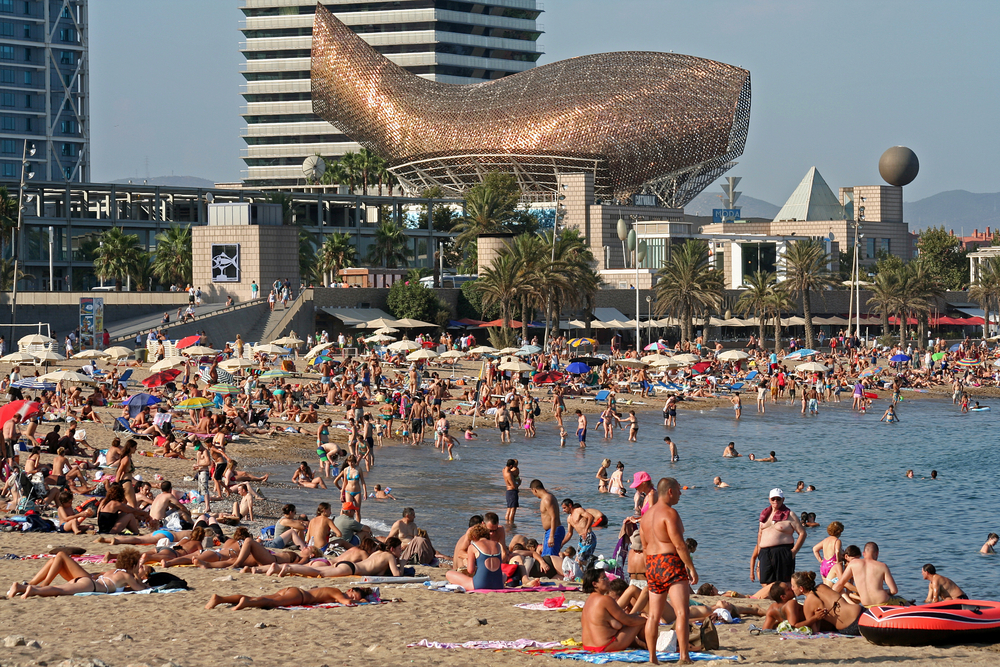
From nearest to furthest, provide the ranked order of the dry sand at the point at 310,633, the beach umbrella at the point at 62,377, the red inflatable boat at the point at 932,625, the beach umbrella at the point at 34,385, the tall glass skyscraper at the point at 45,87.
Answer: the dry sand at the point at 310,633, the red inflatable boat at the point at 932,625, the beach umbrella at the point at 34,385, the beach umbrella at the point at 62,377, the tall glass skyscraper at the point at 45,87

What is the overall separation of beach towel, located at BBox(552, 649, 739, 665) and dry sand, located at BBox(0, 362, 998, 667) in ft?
0.60

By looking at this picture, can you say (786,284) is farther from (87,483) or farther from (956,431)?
(87,483)

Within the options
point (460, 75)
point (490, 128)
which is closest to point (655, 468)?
point (490, 128)

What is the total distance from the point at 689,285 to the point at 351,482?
3746 centimetres

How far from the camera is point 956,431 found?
3525cm

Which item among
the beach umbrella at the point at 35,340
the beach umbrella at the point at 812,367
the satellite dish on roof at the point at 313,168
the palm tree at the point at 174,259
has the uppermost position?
the satellite dish on roof at the point at 313,168

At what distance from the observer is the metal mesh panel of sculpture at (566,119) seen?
82812 mm

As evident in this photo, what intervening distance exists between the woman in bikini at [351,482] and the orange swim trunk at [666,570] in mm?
8120

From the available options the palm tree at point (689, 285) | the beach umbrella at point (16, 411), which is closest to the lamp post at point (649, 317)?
the palm tree at point (689, 285)

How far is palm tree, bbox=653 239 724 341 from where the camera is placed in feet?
173

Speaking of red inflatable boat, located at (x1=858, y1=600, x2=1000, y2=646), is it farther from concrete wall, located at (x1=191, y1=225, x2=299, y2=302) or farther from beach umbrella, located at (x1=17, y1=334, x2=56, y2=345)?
concrete wall, located at (x1=191, y1=225, x2=299, y2=302)

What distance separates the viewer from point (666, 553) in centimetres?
795

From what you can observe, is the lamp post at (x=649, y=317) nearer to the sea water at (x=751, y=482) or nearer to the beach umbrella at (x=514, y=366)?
the sea water at (x=751, y=482)

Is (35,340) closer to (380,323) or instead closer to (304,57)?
(380,323)
